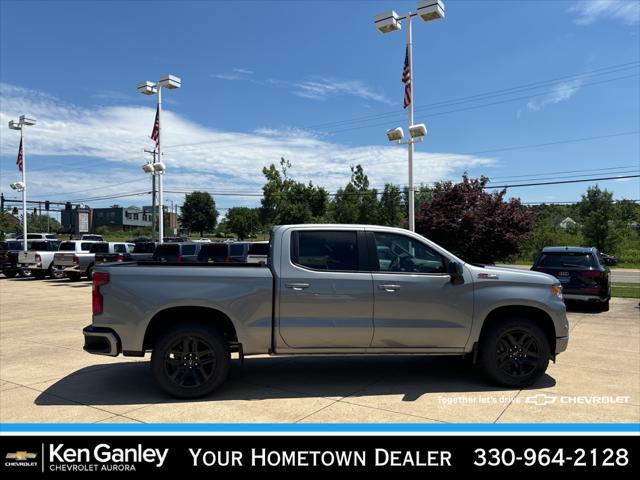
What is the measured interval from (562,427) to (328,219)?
165ft

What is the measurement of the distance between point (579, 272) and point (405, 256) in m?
8.52

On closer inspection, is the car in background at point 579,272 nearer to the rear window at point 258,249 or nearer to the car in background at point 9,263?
the rear window at point 258,249

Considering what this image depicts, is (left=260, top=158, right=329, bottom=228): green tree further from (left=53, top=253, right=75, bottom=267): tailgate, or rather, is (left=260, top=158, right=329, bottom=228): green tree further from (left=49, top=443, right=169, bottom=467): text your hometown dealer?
(left=49, top=443, right=169, bottom=467): text your hometown dealer

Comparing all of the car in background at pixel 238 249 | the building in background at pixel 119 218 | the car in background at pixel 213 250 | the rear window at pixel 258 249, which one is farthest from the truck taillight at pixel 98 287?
the building in background at pixel 119 218

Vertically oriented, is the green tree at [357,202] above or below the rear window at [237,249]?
above

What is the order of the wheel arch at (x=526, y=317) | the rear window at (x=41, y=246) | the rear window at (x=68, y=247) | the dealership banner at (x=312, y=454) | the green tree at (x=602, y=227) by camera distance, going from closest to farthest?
the dealership banner at (x=312, y=454) < the wheel arch at (x=526, y=317) < the rear window at (x=68, y=247) < the rear window at (x=41, y=246) < the green tree at (x=602, y=227)

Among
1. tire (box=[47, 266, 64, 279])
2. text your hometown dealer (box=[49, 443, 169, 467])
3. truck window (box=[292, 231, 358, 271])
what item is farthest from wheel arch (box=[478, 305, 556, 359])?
tire (box=[47, 266, 64, 279])

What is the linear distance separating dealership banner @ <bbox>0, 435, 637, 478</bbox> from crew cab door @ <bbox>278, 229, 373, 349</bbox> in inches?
71.0

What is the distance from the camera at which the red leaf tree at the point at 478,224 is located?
20281 millimetres

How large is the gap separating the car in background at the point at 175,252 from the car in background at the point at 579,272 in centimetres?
1190

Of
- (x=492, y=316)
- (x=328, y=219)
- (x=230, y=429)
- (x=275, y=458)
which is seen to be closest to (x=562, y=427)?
(x=492, y=316)

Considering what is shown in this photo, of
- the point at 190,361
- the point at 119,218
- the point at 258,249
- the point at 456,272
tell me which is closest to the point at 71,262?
the point at 258,249

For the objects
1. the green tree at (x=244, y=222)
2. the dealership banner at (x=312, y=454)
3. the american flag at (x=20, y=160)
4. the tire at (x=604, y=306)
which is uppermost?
the american flag at (x=20, y=160)

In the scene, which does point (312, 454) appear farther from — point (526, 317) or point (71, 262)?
point (71, 262)
